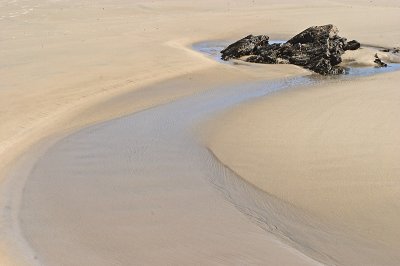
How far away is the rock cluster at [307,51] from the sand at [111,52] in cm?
64

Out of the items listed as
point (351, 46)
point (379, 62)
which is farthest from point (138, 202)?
point (351, 46)

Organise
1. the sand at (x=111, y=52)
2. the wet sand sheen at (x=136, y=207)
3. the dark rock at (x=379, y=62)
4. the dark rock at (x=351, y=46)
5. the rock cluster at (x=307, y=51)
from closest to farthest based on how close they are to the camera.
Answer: the wet sand sheen at (x=136, y=207) → the sand at (x=111, y=52) → the rock cluster at (x=307, y=51) → the dark rock at (x=379, y=62) → the dark rock at (x=351, y=46)

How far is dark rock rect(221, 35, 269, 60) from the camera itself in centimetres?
1516

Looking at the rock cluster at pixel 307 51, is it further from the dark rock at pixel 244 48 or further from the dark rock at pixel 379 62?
the dark rock at pixel 379 62

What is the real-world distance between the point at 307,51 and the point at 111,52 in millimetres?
5592

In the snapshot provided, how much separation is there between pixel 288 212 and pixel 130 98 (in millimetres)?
5899

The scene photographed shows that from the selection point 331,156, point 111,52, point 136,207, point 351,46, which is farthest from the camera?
point 351,46

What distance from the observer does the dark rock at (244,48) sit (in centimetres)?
1516

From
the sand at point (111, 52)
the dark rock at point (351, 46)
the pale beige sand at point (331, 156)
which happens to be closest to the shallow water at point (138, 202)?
the pale beige sand at point (331, 156)

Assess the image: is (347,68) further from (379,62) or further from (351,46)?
(351,46)

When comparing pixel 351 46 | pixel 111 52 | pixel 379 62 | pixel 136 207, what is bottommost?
pixel 136 207

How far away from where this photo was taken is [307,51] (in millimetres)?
14484

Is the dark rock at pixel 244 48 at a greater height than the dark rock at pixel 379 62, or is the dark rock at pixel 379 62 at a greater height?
the dark rock at pixel 244 48

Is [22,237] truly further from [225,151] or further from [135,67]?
[135,67]
